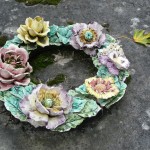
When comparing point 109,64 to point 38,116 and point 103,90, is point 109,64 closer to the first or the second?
point 103,90

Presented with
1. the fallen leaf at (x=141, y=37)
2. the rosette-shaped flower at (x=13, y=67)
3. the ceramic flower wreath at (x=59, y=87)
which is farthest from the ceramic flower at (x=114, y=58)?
the rosette-shaped flower at (x=13, y=67)

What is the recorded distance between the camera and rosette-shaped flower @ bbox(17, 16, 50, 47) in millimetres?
1960

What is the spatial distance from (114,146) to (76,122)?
169 millimetres

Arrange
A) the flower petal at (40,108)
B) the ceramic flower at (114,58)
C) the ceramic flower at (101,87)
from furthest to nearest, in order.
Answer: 1. the ceramic flower at (114,58)
2. the ceramic flower at (101,87)
3. the flower petal at (40,108)

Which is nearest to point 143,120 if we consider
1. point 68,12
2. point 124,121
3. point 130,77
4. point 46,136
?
point 124,121

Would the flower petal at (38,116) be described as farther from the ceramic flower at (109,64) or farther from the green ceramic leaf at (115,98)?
the ceramic flower at (109,64)

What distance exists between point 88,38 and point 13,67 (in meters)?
0.36

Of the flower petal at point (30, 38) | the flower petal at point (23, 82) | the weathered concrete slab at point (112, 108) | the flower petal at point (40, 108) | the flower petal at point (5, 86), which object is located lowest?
→ the weathered concrete slab at point (112, 108)

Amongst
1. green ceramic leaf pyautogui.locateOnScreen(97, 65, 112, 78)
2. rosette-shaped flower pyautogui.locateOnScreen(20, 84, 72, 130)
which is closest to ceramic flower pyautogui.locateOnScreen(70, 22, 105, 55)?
green ceramic leaf pyautogui.locateOnScreen(97, 65, 112, 78)

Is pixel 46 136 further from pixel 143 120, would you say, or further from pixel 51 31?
pixel 51 31

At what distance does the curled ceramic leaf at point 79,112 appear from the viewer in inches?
67.9

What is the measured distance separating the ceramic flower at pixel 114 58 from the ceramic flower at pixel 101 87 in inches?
2.7

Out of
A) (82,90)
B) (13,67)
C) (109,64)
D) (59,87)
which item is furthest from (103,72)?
(13,67)

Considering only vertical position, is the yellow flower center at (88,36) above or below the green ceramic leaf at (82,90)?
above
